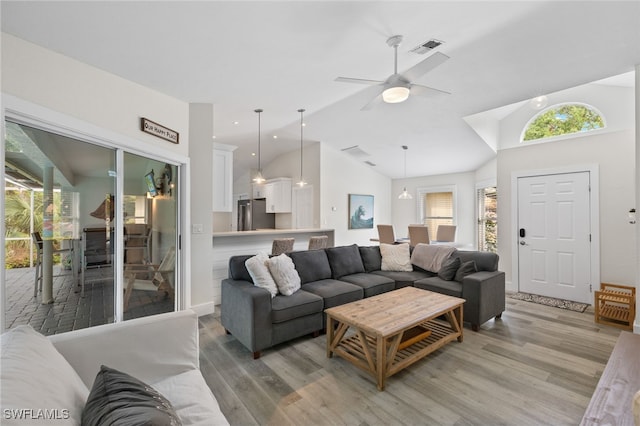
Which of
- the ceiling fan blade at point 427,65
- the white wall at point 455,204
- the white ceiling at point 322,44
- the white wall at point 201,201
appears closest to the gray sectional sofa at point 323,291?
the white wall at point 201,201

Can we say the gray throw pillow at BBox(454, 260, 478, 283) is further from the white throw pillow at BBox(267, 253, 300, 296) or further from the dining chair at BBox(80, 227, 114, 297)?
the dining chair at BBox(80, 227, 114, 297)

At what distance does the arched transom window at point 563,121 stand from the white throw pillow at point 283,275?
4.48 metres

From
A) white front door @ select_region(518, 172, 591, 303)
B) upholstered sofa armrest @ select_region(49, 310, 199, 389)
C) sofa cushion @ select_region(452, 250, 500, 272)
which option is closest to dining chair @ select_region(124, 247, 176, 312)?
upholstered sofa armrest @ select_region(49, 310, 199, 389)

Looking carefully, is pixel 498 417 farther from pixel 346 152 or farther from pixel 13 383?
pixel 346 152

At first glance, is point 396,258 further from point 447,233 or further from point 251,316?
point 447,233

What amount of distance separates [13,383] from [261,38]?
8.60 feet

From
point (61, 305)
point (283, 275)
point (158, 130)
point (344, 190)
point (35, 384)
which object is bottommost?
point (61, 305)

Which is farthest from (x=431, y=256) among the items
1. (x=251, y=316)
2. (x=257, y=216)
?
(x=257, y=216)

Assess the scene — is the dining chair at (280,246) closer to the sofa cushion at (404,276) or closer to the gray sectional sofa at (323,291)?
the gray sectional sofa at (323,291)

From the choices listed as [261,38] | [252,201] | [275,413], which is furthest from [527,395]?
[252,201]

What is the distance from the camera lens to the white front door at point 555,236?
13.7 feet

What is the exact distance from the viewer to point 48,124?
2180 mm

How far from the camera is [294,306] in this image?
284cm

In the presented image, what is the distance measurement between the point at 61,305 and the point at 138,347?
149 cm
